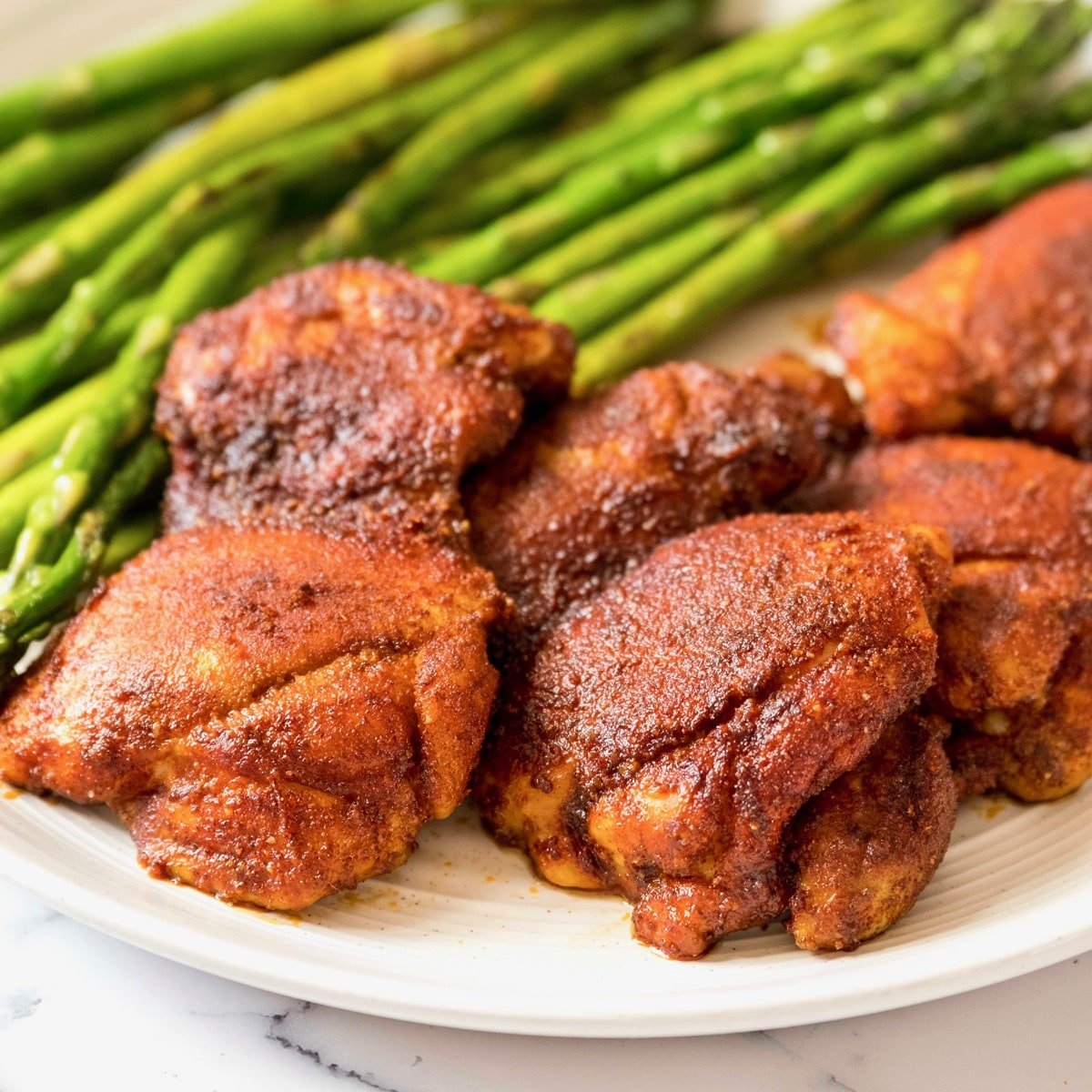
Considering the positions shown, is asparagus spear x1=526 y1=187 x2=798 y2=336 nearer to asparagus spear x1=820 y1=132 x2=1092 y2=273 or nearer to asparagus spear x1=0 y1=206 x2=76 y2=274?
asparagus spear x1=820 y1=132 x2=1092 y2=273

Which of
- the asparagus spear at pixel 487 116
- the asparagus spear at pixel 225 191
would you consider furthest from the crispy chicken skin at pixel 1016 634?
the asparagus spear at pixel 225 191

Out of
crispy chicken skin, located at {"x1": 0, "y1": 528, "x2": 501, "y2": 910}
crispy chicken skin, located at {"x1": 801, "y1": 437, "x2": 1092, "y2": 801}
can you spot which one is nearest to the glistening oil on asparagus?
crispy chicken skin, located at {"x1": 0, "y1": 528, "x2": 501, "y2": 910}

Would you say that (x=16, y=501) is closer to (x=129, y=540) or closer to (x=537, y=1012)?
(x=129, y=540)

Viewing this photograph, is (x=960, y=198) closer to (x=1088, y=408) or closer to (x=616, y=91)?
(x=1088, y=408)

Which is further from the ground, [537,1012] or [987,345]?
[987,345]

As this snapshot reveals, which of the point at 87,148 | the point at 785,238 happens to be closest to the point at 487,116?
the point at 785,238

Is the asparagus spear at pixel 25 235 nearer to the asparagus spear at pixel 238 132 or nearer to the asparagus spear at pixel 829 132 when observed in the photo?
the asparagus spear at pixel 238 132

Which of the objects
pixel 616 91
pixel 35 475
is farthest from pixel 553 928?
pixel 616 91
